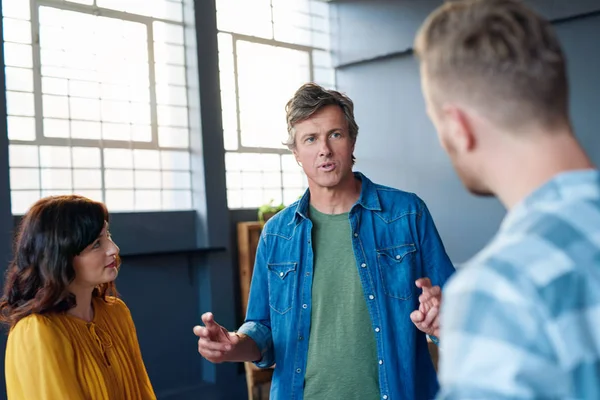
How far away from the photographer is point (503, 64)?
80 cm

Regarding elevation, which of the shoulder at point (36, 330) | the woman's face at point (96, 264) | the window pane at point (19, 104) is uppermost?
the window pane at point (19, 104)

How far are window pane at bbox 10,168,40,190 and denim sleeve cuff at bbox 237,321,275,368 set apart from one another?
3152 millimetres

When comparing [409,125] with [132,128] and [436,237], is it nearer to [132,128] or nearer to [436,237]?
[132,128]

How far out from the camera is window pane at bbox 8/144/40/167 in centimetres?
468

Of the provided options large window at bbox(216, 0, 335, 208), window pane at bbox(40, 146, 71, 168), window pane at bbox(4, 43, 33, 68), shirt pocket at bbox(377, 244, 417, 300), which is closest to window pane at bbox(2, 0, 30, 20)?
window pane at bbox(4, 43, 33, 68)

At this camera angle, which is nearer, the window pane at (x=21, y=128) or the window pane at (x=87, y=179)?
the window pane at (x=21, y=128)

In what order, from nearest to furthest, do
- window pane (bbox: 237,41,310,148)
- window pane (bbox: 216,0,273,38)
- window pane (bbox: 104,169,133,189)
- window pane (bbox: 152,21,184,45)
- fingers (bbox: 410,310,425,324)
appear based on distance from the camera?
fingers (bbox: 410,310,425,324)
window pane (bbox: 104,169,133,189)
window pane (bbox: 152,21,184,45)
window pane (bbox: 216,0,273,38)
window pane (bbox: 237,41,310,148)

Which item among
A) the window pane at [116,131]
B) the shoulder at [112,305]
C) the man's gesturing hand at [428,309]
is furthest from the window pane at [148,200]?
the man's gesturing hand at [428,309]

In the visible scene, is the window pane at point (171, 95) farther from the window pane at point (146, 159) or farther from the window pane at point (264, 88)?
the window pane at point (264, 88)

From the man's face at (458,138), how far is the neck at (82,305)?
5.32 ft

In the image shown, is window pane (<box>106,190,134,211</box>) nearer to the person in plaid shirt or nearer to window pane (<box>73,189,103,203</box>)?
window pane (<box>73,189,103,203</box>)

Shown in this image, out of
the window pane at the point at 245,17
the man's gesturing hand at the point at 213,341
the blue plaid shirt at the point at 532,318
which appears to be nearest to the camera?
the blue plaid shirt at the point at 532,318

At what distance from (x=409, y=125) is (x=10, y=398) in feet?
17.2

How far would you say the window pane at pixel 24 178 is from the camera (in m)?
4.68
